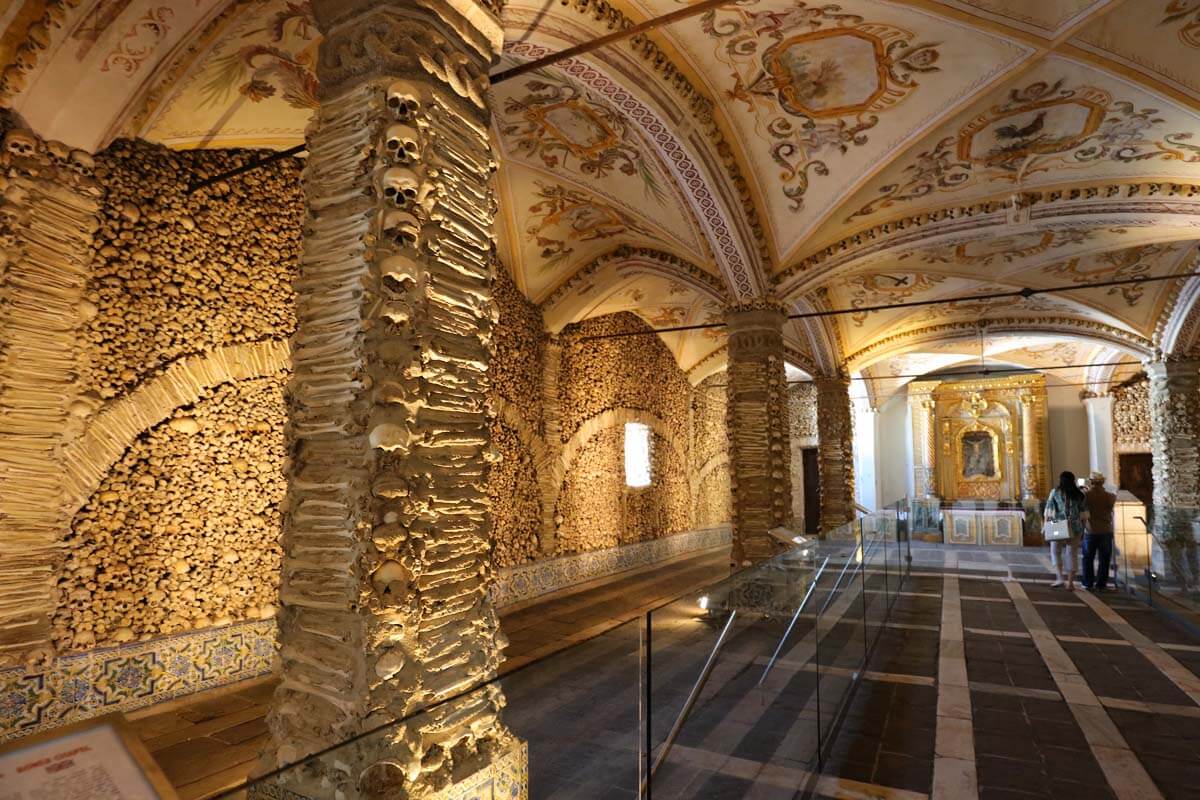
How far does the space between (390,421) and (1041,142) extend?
6741 mm

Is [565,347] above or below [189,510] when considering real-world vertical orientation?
above

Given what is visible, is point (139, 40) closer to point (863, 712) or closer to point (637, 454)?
point (863, 712)

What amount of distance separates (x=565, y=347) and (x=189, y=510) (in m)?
5.56

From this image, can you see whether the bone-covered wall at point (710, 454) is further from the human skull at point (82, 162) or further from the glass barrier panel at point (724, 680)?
the human skull at point (82, 162)

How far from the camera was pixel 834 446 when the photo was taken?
1275 centimetres

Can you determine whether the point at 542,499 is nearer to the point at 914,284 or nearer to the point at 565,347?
the point at 565,347

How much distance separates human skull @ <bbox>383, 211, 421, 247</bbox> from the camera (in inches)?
85.0

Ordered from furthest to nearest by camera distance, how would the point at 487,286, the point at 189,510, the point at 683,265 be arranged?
the point at 683,265 → the point at 189,510 → the point at 487,286

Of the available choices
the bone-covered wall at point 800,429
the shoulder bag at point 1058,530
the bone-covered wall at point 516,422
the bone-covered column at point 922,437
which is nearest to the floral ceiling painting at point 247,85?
the bone-covered wall at point 516,422

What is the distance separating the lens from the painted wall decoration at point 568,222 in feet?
23.9

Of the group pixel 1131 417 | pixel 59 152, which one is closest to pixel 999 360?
pixel 1131 417

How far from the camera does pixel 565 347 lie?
934 cm

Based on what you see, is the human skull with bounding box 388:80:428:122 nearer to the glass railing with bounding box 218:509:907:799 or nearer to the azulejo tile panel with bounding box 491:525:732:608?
the glass railing with bounding box 218:509:907:799

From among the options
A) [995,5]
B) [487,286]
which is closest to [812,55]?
[995,5]
